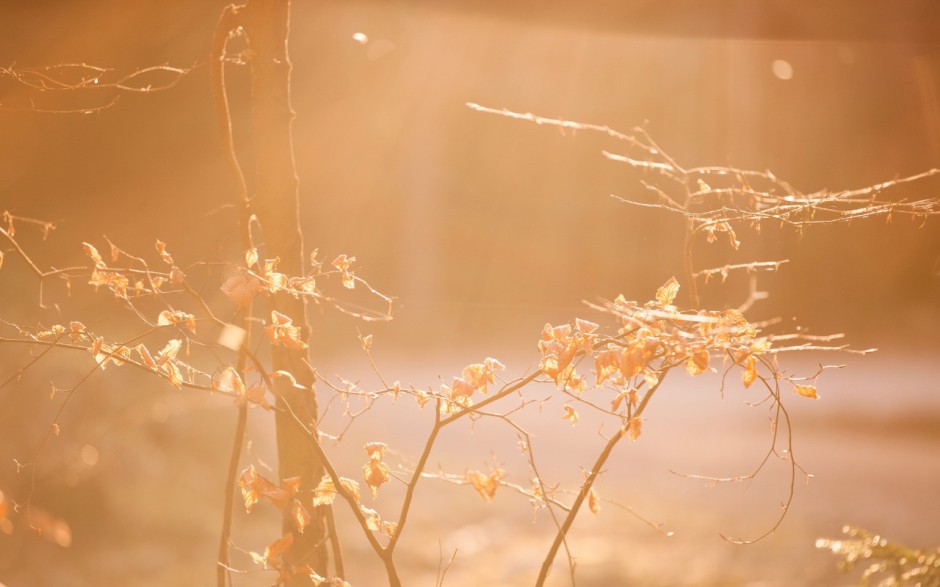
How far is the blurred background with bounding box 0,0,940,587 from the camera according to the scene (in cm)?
566

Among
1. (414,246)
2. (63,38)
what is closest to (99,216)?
(63,38)

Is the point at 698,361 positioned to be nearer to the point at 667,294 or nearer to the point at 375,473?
the point at 667,294

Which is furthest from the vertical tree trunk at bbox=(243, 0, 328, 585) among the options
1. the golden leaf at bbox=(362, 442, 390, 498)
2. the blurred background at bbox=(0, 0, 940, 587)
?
the blurred background at bbox=(0, 0, 940, 587)

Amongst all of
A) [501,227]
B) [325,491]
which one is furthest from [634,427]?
[501,227]

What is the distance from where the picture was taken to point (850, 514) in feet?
19.9

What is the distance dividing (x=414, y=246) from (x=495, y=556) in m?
8.23

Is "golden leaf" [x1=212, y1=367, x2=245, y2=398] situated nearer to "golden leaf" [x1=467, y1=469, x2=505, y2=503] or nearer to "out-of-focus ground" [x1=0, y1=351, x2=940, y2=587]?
"golden leaf" [x1=467, y1=469, x2=505, y2=503]

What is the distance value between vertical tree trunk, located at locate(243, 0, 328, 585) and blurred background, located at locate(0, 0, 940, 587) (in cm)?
275

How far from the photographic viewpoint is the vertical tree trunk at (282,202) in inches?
87.7

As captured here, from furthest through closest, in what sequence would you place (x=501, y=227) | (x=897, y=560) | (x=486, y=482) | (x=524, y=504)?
(x=501, y=227)
(x=524, y=504)
(x=897, y=560)
(x=486, y=482)

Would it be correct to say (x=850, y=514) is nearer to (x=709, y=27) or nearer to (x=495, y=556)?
(x=495, y=556)

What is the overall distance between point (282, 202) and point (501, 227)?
439 inches

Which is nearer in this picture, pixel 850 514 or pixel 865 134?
pixel 850 514

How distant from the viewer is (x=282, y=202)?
230 cm
